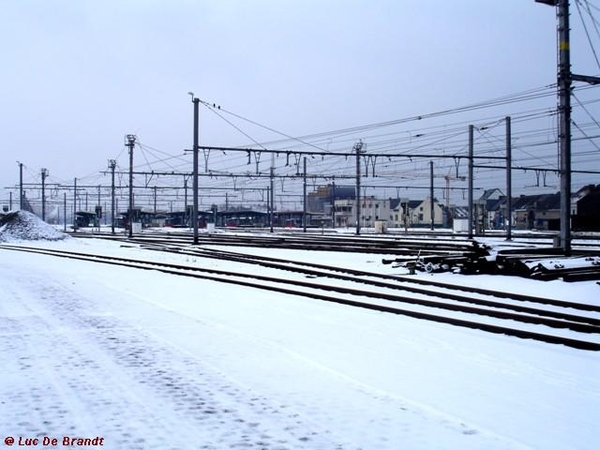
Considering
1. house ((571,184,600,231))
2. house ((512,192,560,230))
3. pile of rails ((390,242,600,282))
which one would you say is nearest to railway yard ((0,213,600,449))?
pile of rails ((390,242,600,282))

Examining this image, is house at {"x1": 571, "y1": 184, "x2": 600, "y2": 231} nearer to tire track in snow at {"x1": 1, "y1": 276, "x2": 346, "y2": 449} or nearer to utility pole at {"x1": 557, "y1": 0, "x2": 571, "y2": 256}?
utility pole at {"x1": 557, "y1": 0, "x2": 571, "y2": 256}

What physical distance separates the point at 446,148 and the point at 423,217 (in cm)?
7582

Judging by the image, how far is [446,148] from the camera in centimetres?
4934

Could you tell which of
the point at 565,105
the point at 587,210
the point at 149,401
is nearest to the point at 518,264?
the point at 565,105

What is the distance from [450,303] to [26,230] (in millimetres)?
41264

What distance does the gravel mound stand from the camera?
4450 centimetres

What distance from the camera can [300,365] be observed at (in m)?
7.24

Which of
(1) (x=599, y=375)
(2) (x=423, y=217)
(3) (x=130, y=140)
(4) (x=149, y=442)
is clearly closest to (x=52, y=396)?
(4) (x=149, y=442)

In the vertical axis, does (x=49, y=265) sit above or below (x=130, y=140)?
below

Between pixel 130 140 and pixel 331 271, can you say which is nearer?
pixel 331 271

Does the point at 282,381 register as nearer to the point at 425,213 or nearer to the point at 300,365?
the point at 300,365

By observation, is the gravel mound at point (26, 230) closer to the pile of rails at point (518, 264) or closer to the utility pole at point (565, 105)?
the pile of rails at point (518, 264)

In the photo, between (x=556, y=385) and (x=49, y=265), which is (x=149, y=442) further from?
(x=49, y=265)

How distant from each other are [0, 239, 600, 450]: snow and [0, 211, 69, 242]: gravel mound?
1388 inches
